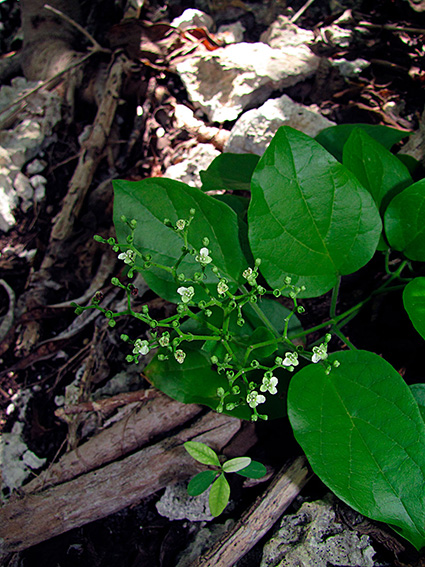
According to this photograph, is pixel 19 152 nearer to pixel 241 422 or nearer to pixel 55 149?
pixel 55 149

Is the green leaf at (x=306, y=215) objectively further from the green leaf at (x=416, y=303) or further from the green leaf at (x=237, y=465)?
the green leaf at (x=237, y=465)

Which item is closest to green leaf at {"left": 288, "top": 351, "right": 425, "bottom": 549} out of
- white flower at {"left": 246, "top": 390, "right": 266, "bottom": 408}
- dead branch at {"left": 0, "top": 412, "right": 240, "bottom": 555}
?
white flower at {"left": 246, "top": 390, "right": 266, "bottom": 408}

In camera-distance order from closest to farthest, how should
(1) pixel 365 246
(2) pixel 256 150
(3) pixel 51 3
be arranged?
(1) pixel 365 246, (2) pixel 256 150, (3) pixel 51 3

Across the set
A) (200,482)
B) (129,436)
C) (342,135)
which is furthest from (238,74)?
(200,482)

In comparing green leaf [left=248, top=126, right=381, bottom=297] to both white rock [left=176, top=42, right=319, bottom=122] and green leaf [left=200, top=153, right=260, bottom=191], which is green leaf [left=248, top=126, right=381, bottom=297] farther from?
white rock [left=176, top=42, right=319, bottom=122]

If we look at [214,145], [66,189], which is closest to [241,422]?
[214,145]

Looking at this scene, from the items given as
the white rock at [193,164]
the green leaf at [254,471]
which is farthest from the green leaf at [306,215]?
the white rock at [193,164]

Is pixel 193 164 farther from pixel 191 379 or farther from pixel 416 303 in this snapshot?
pixel 416 303
